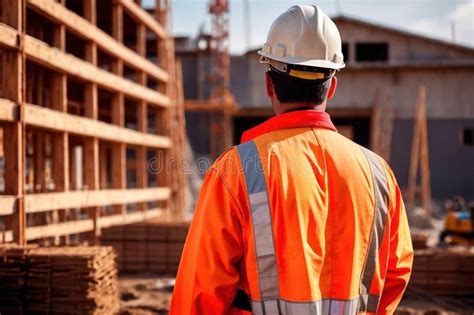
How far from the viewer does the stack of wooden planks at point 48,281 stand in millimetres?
4676

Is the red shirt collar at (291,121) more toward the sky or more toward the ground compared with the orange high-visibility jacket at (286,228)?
more toward the sky

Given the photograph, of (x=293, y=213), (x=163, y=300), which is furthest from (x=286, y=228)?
(x=163, y=300)

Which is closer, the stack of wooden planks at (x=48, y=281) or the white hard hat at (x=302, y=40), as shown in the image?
the white hard hat at (x=302, y=40)

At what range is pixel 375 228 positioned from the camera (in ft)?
6.96

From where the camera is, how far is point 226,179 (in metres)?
1.97

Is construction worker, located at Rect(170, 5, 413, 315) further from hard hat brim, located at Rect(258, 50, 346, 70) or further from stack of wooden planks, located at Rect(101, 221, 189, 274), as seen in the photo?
stack of wooden planks, located at Rect(101, 221, 189, 274)

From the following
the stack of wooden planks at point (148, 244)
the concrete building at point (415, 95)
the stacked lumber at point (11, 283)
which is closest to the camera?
the stacked lumber at point (11, 283)

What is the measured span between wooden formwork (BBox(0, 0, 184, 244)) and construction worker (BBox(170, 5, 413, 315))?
432 cm

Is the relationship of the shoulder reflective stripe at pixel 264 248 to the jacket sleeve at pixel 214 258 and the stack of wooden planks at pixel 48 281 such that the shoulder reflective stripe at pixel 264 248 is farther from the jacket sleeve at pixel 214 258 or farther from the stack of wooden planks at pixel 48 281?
the stack of wooden planks at pixel 48 281

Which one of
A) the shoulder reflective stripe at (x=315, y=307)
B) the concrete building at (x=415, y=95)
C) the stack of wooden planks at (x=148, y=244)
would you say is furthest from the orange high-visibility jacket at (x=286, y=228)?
the concrete building at (x=415, y=95)

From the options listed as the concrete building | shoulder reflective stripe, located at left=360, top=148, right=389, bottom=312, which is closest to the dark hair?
shoulder reflective stripe, located at left=360, top=148, right=389, bottom=312

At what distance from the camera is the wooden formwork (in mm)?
5977

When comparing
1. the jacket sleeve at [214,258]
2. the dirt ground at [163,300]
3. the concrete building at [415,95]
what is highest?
the concrete building at [415,95]

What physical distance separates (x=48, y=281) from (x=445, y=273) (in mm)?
5807
